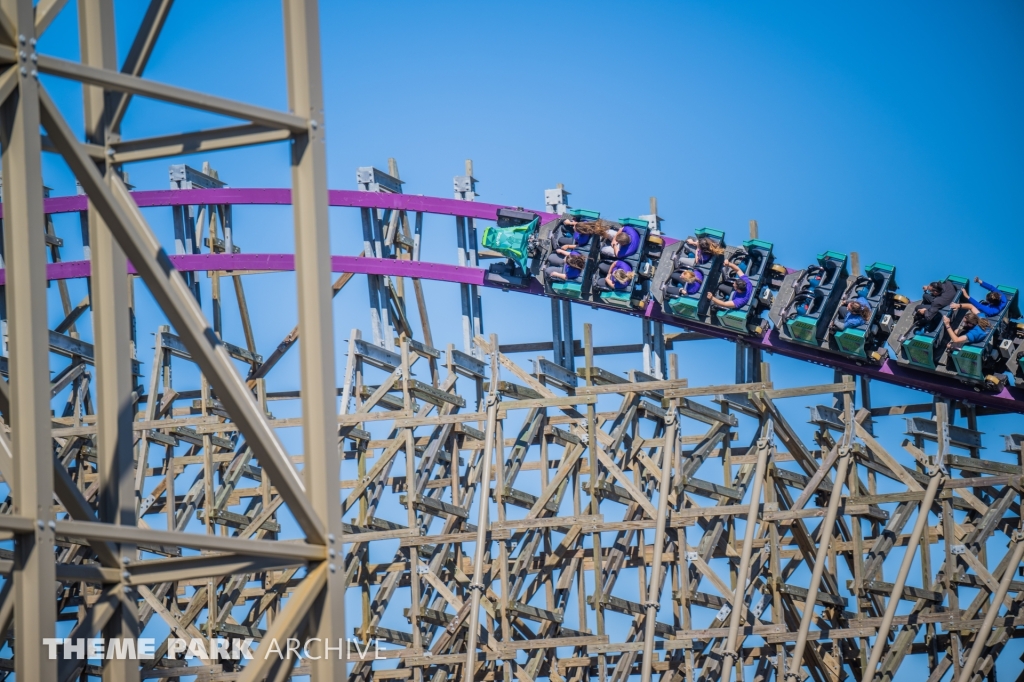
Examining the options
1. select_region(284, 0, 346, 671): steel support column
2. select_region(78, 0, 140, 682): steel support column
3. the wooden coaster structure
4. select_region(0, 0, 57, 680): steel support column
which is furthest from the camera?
the wooden coaster structure

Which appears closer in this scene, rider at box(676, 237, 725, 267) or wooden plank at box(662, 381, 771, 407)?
wooden plank at box(662, 381, 771, 407)

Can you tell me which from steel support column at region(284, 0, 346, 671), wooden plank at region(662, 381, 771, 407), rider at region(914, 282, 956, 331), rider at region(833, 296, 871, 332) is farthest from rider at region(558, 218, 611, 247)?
steel support column at region(284, 0, 346, 671)

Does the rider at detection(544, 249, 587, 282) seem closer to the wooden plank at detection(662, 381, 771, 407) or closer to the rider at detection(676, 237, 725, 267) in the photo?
the rider at detection(676, 237, 725, 267)

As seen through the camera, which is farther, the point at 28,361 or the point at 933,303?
the point at 933,303

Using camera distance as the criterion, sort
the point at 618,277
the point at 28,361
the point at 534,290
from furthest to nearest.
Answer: the point at 534,290 < the point at 618,277 < the point at 28,361

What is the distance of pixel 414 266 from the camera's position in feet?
56.2

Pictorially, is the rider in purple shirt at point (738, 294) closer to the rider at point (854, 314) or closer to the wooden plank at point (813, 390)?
the rider at point (854, 314)

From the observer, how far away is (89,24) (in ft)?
20.6

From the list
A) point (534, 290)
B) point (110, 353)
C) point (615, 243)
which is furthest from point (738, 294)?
point (110, 353)

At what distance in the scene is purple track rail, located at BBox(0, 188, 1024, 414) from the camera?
623 inches

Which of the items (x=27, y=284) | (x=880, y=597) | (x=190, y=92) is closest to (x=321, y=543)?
(x=27, y=284)

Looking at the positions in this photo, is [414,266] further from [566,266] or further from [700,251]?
[700,251]

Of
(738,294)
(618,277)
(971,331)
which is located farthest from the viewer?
(618,277)

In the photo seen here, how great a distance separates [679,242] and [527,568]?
433 centimetres
